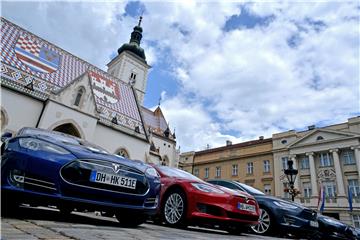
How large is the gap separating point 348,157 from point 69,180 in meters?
34.2

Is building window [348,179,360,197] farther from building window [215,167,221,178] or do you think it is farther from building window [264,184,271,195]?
building window [215,167,221,178]

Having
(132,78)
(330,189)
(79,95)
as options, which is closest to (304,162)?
(330,189)

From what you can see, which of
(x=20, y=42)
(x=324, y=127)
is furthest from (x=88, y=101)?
(x=324, y=127)

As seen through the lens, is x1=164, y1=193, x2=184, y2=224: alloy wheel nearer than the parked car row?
No

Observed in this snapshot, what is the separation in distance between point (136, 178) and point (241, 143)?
124 ft

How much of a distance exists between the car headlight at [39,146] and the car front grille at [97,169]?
0.88 ft

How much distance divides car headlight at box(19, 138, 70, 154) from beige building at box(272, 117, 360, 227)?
31954mm

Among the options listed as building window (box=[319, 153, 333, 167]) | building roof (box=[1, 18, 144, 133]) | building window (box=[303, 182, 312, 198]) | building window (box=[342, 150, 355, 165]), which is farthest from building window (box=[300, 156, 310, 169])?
building roof (box=[1, 18, 144, 133])

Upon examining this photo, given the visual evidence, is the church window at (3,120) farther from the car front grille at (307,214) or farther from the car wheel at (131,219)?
the car front grille at (307,214)

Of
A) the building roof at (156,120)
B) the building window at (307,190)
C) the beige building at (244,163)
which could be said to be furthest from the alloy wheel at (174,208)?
the beige building at (244,163)

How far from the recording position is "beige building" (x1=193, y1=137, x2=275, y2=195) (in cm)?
3564

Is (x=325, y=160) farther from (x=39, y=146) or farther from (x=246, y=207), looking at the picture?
(x=39, y=146)

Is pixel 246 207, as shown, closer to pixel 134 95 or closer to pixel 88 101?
pixel 88 101

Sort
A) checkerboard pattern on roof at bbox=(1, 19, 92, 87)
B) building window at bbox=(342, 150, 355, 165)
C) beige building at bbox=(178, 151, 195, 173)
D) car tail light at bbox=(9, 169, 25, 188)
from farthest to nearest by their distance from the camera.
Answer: beige building at bbox=(178, 151, 195, 173), building window at bbox=(342, 150, 355, 165), checkerboard pattern on roof at bbox=(1, 19, 92, 87), car tail light at bbox=(9, 169, 25, 188)
